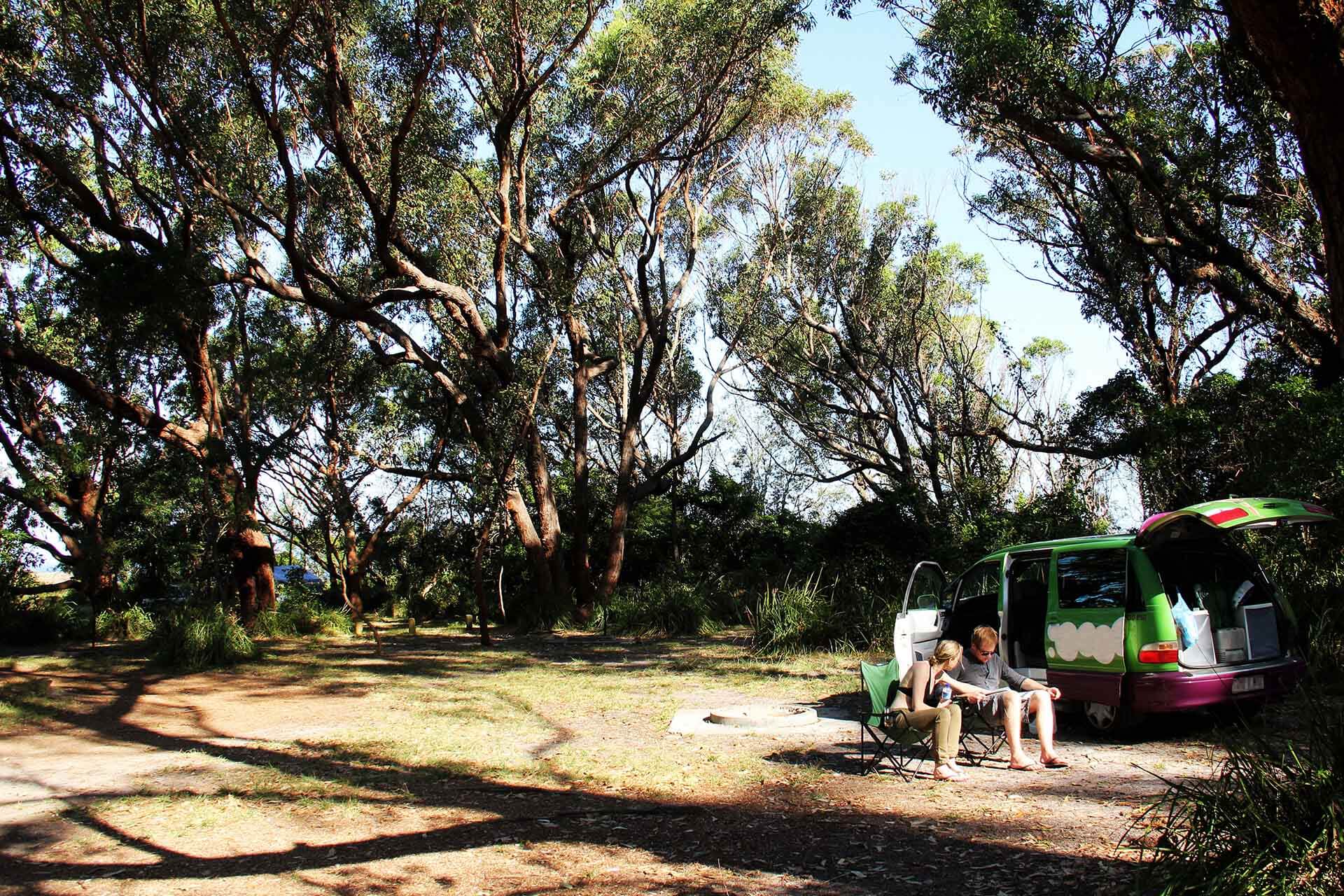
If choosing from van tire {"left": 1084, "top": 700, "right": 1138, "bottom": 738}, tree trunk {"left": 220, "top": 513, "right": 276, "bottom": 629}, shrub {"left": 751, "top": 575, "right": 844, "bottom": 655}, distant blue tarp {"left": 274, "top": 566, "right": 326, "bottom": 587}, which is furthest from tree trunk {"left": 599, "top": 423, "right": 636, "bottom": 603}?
van tire {"left": 1084, "top": 700, "right": 1138, "bottom": 738}

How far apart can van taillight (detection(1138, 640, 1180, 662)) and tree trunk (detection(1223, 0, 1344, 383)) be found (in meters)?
3.05

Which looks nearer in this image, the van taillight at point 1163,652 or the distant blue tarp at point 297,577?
the van taillight at point 1163,652

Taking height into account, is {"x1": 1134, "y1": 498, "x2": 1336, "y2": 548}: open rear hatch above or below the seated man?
above

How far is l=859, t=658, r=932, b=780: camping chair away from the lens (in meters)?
6.86

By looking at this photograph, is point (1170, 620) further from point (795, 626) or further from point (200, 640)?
point (200, 640)

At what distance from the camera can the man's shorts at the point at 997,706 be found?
6.85 metres

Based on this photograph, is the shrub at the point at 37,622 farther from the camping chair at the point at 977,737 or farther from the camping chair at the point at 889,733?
the camping chair at the point at 977,737

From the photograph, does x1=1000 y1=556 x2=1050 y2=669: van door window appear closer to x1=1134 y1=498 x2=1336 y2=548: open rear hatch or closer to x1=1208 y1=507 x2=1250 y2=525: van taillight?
x1=1134 y1=498 x2=1336 y2=548: open rear hatch

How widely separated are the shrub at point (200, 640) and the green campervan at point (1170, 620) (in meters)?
11.1

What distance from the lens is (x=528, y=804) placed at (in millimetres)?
Answer: 6320

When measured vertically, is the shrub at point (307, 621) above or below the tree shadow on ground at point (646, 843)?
above

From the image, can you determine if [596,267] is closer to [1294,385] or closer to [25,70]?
[25,70]

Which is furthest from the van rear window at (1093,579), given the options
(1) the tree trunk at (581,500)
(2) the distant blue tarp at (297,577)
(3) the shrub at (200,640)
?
(2) the distant blue tarp at (297,577)

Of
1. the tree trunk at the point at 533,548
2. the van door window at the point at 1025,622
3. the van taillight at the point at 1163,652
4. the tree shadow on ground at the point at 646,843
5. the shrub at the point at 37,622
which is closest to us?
the tree shadow on ground at the point at 646,843
